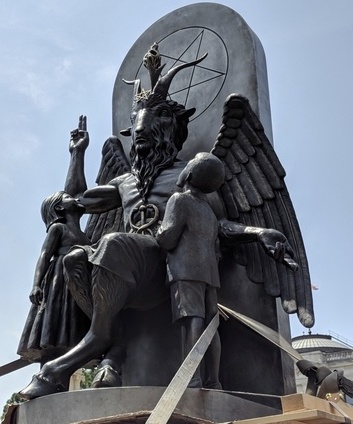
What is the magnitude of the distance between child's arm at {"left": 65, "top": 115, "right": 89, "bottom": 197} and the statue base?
256 cm

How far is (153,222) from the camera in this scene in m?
6.82

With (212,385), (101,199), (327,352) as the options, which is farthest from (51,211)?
(327,352)

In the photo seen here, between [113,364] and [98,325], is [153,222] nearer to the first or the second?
[98,325]

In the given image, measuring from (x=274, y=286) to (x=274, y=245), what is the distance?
0.56 m

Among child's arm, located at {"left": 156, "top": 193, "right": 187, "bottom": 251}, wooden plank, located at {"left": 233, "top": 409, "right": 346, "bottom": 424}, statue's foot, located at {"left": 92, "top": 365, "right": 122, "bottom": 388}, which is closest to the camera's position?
wooden plank, located at {"left": 233, "top": 409, "right": 346, "bottom": 424}

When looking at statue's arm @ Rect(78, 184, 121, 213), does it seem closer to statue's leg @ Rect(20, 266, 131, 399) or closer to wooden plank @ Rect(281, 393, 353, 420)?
statue's leg @ Rect(20, 266, 131, 399)

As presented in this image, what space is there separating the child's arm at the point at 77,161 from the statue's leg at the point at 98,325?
1.77 metres

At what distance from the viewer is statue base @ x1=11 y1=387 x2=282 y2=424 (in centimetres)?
546

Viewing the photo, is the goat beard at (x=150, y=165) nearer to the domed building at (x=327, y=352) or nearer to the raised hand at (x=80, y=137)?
the raised hand at (x=80, y=137)

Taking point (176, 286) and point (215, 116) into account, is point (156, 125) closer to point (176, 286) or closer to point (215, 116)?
point (215, 116)

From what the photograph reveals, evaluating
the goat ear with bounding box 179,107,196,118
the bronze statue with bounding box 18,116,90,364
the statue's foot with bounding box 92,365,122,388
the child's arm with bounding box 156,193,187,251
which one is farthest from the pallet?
the goat ear with bounding box 179,107,196,118

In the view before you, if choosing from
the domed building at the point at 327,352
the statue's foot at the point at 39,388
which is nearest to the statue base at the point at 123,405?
the statue's foot at the point at 39,388

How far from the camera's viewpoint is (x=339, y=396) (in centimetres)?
560

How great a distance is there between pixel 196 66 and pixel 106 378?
387 centimetres
